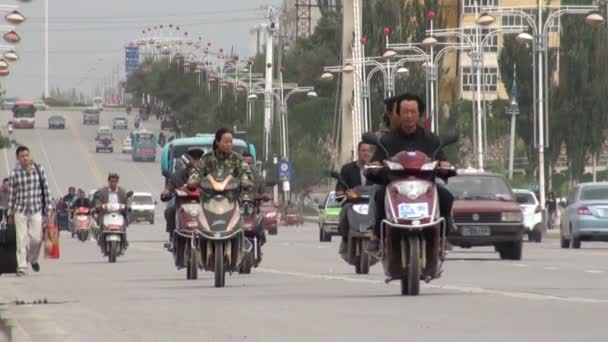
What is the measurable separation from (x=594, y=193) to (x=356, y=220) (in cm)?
2379

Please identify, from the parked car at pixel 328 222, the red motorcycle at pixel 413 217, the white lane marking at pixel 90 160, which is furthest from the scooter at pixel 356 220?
the white lane marking at pixel 90 160

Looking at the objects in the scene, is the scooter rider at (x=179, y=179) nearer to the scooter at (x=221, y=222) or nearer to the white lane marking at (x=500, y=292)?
the white lane marking at (x=500, y=292)

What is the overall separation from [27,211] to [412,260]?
11.2 meters

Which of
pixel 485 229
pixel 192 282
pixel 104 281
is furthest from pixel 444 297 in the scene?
pixel 485 229

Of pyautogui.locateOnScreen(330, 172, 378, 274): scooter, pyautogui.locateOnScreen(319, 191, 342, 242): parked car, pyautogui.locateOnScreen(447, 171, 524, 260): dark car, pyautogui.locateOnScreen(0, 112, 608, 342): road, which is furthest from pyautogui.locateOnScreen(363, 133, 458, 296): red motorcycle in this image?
pyautogui.locateOnScreen(319, 191, 342, 242): parked car

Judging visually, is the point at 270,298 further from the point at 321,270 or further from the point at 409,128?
Answer: the point at 321,270

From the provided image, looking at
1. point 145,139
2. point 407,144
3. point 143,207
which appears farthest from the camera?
point 145,139

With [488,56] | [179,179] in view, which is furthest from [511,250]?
[488,56]

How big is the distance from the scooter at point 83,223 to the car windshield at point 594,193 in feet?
47.1

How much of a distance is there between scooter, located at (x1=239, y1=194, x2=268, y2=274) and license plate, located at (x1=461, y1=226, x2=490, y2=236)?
8937mm

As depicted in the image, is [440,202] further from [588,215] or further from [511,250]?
[588,215]

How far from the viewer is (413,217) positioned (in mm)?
18859

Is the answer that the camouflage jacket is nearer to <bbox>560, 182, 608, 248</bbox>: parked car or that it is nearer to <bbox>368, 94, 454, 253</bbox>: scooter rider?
<bbox>368, 94, 454, 253</bbox>: scooter rider

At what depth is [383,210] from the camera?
19.3 meters
